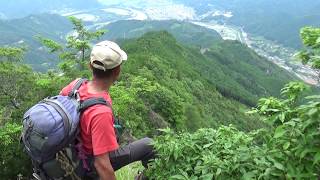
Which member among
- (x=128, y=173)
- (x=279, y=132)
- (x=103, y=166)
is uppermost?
(x=279, y=132)

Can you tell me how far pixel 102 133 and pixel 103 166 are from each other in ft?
1.29

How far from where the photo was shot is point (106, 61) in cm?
511

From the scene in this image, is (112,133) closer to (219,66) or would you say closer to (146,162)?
(146,162)

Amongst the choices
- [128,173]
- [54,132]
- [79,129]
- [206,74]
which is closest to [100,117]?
[79,129]

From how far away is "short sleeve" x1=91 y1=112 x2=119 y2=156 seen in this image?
487cm

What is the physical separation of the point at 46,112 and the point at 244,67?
129 metres

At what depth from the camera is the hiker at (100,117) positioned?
4895 millimetres

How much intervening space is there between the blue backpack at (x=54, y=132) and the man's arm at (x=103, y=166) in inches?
13.6

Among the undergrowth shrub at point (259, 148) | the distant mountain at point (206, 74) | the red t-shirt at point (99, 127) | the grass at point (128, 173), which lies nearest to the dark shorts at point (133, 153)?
the undergrowth shrub at point (259, 148)

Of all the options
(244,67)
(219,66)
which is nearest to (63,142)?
(219,66)

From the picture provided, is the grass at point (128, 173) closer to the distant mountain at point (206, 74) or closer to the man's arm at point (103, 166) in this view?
the man's arm at point (103, 166)

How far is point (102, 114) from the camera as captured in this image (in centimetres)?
489

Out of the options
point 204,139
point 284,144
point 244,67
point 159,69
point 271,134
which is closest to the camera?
point 284,144

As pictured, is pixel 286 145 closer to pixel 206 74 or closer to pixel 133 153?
pixel 133 153
